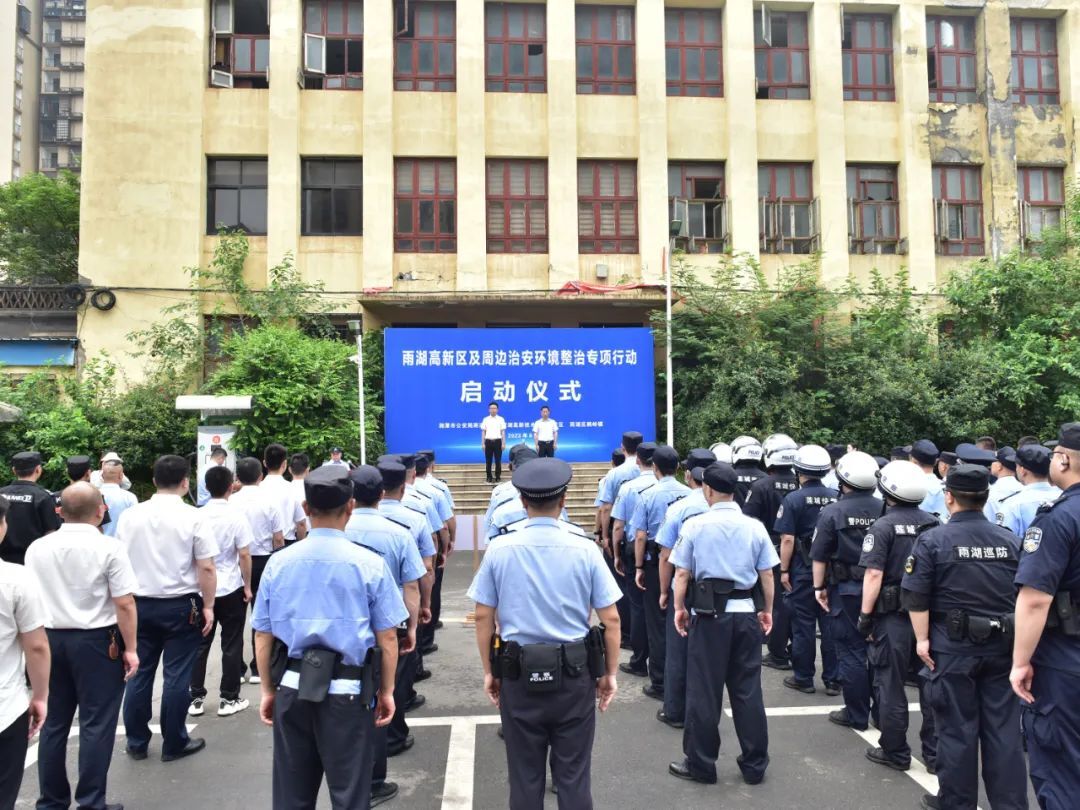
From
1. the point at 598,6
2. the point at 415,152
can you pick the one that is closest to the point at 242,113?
the point at 415,152

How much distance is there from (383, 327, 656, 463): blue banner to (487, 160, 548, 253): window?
2834 mm

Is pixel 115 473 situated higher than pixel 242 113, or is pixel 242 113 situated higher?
pixel 242 113

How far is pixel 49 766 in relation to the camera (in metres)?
3.70

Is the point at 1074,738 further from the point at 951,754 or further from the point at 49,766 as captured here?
the point at 49,766

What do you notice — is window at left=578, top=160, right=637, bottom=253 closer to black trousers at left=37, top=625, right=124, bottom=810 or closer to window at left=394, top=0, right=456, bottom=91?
window at left=394, top=0, right=456, bottom=91

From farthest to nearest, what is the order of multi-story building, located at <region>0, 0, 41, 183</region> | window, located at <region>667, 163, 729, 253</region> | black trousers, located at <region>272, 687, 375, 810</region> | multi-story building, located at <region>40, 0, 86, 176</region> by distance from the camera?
multi-story building, located at <region>40, 0, 86, 176</region>
multi-story building, located at <region>0, 0, 41, 183</region>
window, located at <region>667, 163, 729, 253</region>
black trousers, located at <region>272, 687, 375, 810</region>

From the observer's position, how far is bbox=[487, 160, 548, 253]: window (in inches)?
701

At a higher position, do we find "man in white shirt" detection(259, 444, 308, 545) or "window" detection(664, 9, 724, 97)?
"window" detection(664, 9, 724, 97)

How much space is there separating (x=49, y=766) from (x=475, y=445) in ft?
40.5

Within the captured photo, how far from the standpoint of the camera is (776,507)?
6.44 m

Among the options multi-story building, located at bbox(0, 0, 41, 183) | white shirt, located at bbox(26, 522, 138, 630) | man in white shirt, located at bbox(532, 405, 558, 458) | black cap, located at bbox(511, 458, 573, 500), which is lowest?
white shirt, located at bbox(26, 522, 138, 630)

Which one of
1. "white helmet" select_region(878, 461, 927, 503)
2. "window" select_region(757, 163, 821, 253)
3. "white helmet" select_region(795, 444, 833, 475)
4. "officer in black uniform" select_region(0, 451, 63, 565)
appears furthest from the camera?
"window" select_region(757, 163, 821, 253)

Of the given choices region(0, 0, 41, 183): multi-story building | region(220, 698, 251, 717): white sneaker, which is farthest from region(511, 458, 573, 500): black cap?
region(0, 0, 41, 183): multi-story building

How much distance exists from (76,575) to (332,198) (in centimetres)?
1546
